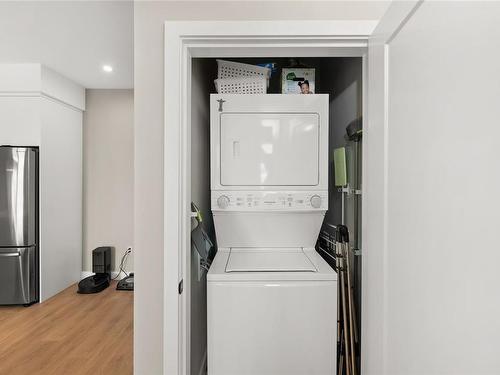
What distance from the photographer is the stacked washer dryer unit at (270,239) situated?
1.61 m

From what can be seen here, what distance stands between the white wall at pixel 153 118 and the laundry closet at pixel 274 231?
0.30 m

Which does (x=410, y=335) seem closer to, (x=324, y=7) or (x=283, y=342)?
(x=283, y=342)

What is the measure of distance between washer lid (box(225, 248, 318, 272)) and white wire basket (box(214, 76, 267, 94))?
1.03m

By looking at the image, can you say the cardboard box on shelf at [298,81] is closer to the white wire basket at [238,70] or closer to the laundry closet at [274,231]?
the laundry closet at [274,231]

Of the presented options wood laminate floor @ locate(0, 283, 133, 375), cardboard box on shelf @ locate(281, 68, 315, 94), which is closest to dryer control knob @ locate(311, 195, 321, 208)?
cardboard box on shelf @ locate(281, 68, 315, 94)

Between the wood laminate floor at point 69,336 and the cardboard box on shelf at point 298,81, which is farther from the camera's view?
the wood laminate floor at point 69,336

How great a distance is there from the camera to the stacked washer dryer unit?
5.28ft

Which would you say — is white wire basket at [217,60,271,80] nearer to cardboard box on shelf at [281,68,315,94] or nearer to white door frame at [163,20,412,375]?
cardboard box on shelf at [281,68,315,94]

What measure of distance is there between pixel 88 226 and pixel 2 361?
219 centimetres

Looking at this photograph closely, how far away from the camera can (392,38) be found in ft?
3.37

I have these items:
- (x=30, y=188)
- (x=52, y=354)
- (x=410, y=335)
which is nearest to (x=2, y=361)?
(x=52, y=354)

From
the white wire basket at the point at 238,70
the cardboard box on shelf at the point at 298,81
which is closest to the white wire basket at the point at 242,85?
the white wire basket at the point at 238,70

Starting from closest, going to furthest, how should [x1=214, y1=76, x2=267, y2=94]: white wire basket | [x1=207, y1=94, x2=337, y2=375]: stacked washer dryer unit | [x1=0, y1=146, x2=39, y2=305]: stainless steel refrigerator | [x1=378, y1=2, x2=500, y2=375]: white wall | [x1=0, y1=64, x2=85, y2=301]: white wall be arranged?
[x1=378, y1=2, x2=500, y2=375]: white wall < [x1=207, y1=94, x2=337, y2=375]: stacked washer dryer unit < [x1=214, y1=76, x2=267, y2=94]: white wire basket < [x1=0, y1=146, x2=39, y2=305]: stainless steel refrigerator < [x1=0, y1=64, x2=85, y2=301]: white wall

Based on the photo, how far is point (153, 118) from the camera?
51.8 inches
